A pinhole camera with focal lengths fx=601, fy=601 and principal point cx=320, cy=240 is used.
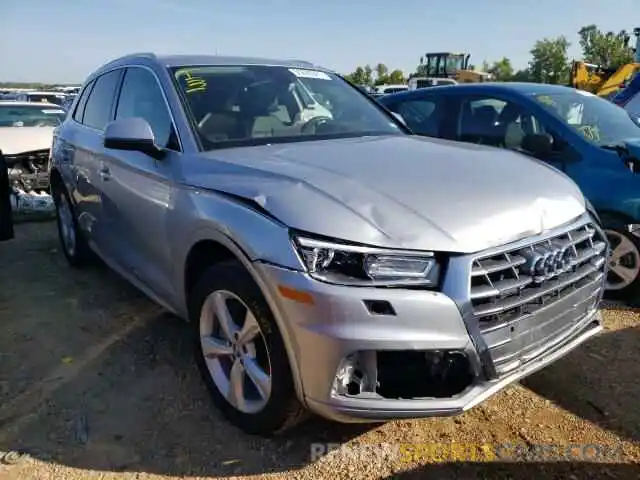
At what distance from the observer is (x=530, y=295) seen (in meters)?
2.39

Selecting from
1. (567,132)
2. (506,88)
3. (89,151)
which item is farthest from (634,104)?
(89,151)

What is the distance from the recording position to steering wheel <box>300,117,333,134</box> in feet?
11.5

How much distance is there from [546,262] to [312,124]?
1669mm

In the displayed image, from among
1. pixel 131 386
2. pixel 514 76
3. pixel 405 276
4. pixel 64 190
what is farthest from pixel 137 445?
pixel 514 76

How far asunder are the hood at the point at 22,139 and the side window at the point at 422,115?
4.87 meters

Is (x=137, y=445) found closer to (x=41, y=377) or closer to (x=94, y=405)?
(x=94, y=405)

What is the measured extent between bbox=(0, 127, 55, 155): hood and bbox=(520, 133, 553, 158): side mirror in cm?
618

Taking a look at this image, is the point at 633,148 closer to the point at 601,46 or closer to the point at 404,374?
the point at 404,374

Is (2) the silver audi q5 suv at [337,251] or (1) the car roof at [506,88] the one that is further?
(1) the car roof at [506,88]

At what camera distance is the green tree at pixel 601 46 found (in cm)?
5603

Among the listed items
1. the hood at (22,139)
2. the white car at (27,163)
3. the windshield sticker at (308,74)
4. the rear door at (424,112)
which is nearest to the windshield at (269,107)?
the windshield sticker at (308,74)

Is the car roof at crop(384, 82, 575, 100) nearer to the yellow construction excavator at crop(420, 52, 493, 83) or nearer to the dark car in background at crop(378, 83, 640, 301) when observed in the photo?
the dark car in background at crop(378, 83, 640, 301)

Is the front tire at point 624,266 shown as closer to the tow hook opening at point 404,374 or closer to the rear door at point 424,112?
the rear door at point 424,112

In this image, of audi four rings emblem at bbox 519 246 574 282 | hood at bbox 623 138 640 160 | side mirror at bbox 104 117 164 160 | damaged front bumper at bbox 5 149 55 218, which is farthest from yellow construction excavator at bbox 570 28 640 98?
side mirror at bbox 104 117 164 160
